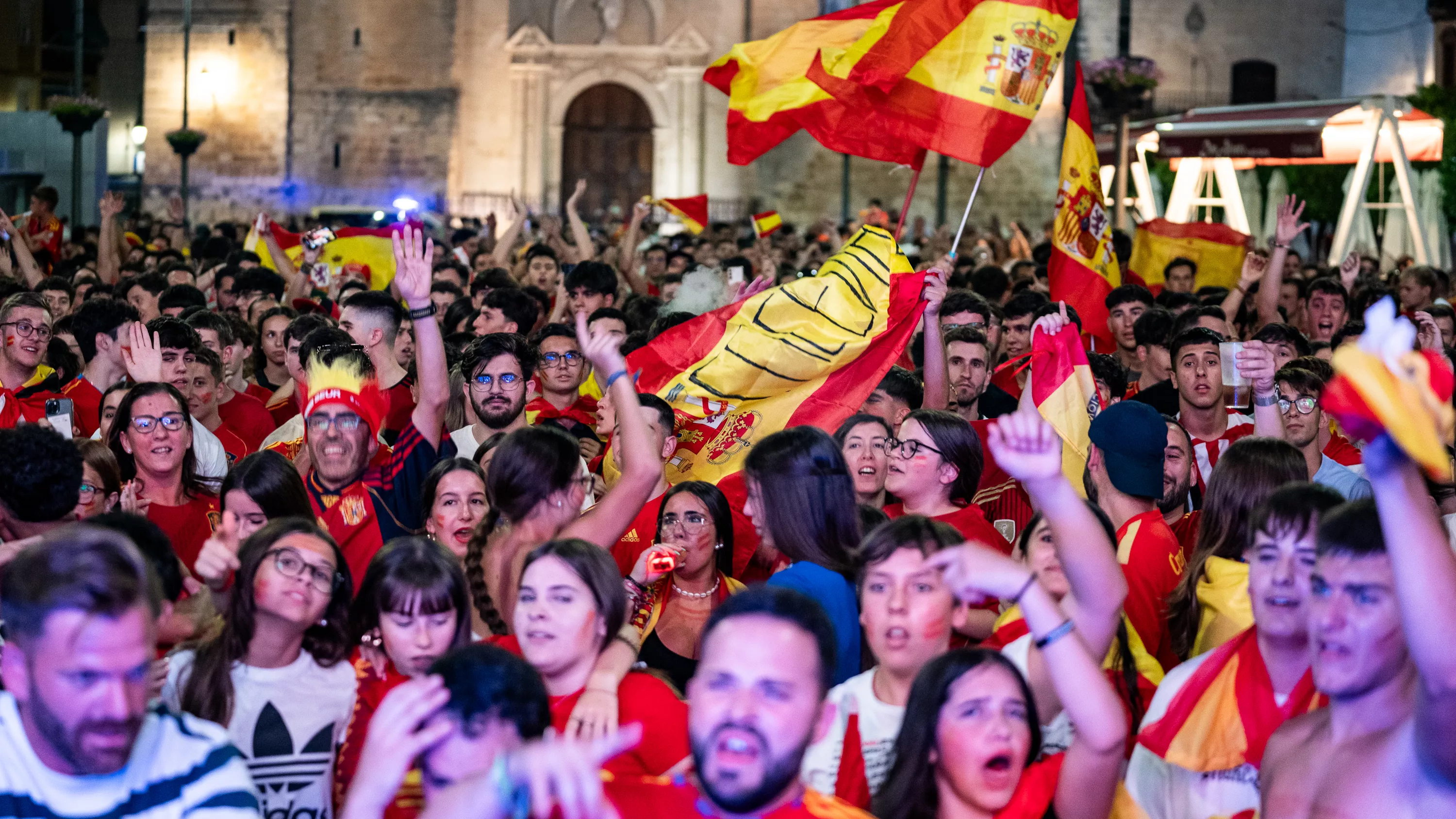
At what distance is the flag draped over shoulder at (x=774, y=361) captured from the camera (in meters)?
6.83

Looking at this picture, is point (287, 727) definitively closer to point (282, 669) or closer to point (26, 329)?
point (282, 669)

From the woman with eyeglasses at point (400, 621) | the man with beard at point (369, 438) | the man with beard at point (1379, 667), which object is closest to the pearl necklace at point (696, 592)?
the man with beard at point (369, 438)

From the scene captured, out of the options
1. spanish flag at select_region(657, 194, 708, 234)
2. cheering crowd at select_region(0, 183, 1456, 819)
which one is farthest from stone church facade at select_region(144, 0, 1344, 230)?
cheering crowd at select_region(0, 183, 1456, 819)

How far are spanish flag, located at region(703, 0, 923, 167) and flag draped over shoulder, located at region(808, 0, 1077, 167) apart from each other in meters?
0.13

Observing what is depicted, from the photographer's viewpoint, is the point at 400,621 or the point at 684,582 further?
the point at 684,582

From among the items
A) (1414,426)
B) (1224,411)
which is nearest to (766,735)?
(1414,426)

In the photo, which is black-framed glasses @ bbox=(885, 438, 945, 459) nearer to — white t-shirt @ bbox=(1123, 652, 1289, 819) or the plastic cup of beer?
the plastic cup of beer

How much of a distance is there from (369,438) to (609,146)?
31230 millimetres

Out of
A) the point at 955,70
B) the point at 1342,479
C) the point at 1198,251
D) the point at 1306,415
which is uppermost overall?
the point at 955,70

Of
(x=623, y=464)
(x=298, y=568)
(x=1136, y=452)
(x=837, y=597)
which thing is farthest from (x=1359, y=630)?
(x=298, y=568)

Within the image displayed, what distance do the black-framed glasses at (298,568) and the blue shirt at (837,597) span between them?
1.17 metres

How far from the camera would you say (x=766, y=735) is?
9.14 feet

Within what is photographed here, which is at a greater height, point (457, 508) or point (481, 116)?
point (481, 116)

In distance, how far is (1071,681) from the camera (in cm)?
315
